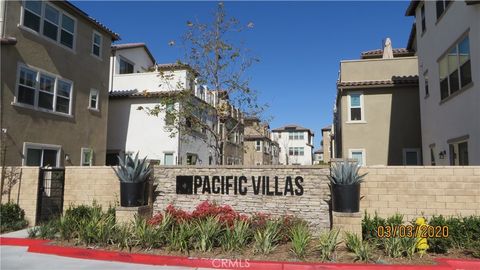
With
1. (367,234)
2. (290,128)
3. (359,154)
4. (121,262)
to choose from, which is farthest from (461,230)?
(290,128)

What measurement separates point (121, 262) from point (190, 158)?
57.6 feet

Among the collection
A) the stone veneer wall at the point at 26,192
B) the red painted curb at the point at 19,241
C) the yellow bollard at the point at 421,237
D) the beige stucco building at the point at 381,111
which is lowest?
the red painted curb at the point at 19,241

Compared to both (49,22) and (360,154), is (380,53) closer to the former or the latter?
(360,154)

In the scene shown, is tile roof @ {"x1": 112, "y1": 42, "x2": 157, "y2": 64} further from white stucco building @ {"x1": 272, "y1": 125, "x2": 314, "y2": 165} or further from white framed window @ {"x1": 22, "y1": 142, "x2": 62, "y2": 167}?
white stucco building @ {"x1": 272, "y1": 125, "x2": 314, "y2": 165}

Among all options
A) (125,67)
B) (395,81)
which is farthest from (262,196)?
(125,67)

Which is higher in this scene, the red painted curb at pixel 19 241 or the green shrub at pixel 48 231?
the green shrub at pixel 48 231

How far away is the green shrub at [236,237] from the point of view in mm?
8859

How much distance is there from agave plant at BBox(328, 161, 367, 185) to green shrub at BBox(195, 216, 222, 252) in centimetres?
321

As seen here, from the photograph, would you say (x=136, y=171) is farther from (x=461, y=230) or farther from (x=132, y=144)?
(x=132, y=144)

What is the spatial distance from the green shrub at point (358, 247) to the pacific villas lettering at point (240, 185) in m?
2.52

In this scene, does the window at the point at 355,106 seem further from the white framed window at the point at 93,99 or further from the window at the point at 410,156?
the white framed window at the point at 93,99

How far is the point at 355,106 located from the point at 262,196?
36.0ft

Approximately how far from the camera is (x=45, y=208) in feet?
43.0

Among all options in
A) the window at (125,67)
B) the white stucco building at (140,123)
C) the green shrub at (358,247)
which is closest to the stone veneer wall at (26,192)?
the green shrub at (358,247)
